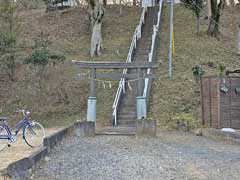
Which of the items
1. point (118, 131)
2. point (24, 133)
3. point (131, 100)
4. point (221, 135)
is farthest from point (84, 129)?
point (131, 100)

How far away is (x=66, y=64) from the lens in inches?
880

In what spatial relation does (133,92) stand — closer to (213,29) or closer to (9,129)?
(9,129)

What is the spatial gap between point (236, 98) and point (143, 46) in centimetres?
881

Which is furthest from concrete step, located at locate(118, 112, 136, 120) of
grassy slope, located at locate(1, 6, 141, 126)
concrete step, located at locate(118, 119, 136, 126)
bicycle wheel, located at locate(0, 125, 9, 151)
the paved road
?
bicycle wheel, located at locate(0, 125, 9, 151)

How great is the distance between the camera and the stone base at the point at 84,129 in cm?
1417

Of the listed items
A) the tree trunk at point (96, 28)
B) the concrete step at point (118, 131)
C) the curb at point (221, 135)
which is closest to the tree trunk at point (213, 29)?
the tree trunk at point (96, 28)

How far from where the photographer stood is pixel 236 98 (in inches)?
587

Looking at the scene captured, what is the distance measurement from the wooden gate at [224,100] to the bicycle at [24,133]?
19.2 feet

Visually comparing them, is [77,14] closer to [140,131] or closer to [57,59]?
[57,59]

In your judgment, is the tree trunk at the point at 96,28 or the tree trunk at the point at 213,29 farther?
the tree trunk at the point at 213,29

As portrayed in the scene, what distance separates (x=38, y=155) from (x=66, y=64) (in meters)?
13.8

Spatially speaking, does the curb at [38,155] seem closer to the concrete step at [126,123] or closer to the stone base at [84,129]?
the stone base at [84,129]

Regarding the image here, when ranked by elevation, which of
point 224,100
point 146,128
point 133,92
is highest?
point 224,100

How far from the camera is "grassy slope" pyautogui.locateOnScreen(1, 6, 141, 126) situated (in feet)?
61.3
